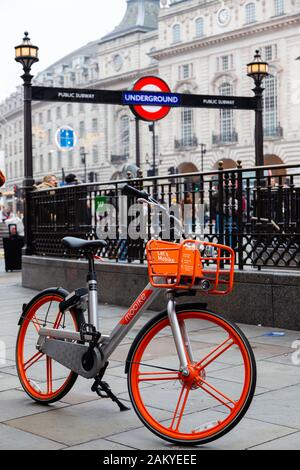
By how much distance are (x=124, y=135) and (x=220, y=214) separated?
77259 mm

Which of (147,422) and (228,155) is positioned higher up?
(228,155)

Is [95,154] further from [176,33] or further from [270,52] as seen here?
[270,52]

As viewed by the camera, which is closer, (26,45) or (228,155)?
(26,45)

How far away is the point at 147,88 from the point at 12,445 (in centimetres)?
975

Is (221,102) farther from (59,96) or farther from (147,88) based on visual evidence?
(59,96)

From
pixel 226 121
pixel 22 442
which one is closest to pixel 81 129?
pixel 226 121

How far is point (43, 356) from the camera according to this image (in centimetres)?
516

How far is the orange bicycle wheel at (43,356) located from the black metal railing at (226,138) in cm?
6304

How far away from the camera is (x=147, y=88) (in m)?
13.1

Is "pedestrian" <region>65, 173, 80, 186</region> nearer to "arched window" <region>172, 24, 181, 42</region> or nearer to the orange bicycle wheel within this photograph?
the orange bicycle wheel

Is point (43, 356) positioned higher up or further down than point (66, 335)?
further down

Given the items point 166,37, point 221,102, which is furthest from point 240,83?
point 221,102

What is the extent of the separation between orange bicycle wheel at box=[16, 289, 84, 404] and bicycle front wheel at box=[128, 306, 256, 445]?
75 centimetres

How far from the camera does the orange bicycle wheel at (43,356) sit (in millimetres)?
4992
